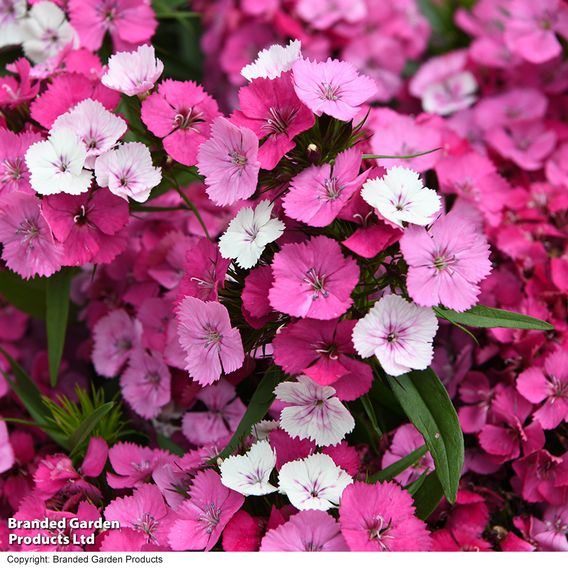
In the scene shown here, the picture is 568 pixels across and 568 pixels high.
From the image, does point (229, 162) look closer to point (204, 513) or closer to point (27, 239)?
point (27, 239)

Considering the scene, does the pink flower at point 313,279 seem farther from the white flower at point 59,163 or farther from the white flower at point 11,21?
the white flower at point 11,21

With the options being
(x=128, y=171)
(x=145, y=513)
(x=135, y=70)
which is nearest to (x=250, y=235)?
(x=128, y=171)

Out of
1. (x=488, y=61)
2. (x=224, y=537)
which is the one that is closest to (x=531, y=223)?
(x=488, y=61)

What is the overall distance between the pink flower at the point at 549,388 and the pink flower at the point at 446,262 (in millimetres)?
308

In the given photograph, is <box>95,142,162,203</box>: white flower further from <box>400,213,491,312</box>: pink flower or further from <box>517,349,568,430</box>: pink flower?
<box>517,349,568,430</box>: pink flower

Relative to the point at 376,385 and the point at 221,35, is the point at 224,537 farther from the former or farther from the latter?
the point at 221,35

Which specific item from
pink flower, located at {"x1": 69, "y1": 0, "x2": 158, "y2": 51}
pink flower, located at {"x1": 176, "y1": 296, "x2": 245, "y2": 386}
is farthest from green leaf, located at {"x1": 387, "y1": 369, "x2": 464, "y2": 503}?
pink flower, located at {"x1": 69, "y1": 0, "x2": 158, "y2": 51}

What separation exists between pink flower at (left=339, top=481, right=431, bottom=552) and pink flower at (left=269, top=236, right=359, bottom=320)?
0.82 feet

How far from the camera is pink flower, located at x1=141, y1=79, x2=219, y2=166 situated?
1.12 m

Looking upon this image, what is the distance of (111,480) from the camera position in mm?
1155

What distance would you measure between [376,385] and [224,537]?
1.01ft

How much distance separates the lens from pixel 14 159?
1.13 meters

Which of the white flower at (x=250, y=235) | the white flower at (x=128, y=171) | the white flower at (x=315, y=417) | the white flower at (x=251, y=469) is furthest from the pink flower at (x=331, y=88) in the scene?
the white flower at (x=251, y=469)

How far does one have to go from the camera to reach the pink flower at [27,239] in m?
1.11
